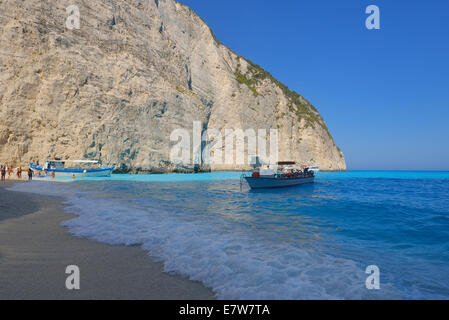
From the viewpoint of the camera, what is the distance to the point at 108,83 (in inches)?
1855

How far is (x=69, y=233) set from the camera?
762 cm

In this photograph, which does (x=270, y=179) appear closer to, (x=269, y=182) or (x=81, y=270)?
(x=269, y=182)

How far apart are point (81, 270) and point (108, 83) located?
49307mm

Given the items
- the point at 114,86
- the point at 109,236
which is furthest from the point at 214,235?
the point at 114,86

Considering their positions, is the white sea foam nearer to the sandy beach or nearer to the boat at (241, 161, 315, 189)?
the sandy beach

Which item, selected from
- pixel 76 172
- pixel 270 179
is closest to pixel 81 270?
pixel 270 179

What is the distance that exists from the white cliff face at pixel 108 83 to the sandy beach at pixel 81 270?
1630 inches

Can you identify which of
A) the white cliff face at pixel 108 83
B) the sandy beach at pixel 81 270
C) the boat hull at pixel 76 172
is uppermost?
the white cliff face at pixel 108 83

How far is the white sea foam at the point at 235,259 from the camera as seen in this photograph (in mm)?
4488

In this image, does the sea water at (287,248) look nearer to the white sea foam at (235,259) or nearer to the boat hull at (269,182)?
the white sea foam at (235,259)

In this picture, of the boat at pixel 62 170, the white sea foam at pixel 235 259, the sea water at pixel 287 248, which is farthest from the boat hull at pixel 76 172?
the white sea foam at pixel 235 259

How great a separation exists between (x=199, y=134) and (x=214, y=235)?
5407 cm

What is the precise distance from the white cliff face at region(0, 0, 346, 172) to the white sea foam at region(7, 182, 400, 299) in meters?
40.5
